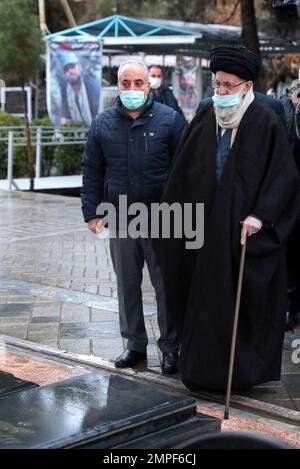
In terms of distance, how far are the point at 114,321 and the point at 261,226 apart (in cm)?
223

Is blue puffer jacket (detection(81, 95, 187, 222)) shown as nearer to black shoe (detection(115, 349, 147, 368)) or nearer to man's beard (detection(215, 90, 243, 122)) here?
man's beard (detection(215, 90, 243, 122))

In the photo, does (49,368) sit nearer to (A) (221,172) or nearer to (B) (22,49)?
(A) (221,172)

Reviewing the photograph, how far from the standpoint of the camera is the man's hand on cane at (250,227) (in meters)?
4.56

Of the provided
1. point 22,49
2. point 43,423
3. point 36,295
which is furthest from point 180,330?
point 22,49

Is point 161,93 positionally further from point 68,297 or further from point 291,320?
point 291,320

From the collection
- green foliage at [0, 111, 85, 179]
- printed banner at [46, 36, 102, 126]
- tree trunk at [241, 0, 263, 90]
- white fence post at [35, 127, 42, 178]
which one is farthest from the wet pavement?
printed banner at [46, 36, 102, 126]

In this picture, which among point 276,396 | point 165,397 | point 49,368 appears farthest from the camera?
point 49,368

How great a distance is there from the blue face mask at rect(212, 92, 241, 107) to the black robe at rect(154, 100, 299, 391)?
0.10 m

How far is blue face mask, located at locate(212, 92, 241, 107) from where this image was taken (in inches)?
184

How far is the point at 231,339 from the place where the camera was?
4.64 meters

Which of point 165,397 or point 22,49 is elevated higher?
point 22,49

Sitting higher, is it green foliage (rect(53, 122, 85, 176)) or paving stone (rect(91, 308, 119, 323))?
green foliage (rect(53, 122, 85, 176))

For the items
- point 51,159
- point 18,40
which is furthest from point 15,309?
point 51,159

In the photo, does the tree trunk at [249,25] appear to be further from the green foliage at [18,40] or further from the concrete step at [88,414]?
the concrete step at [88,414]
